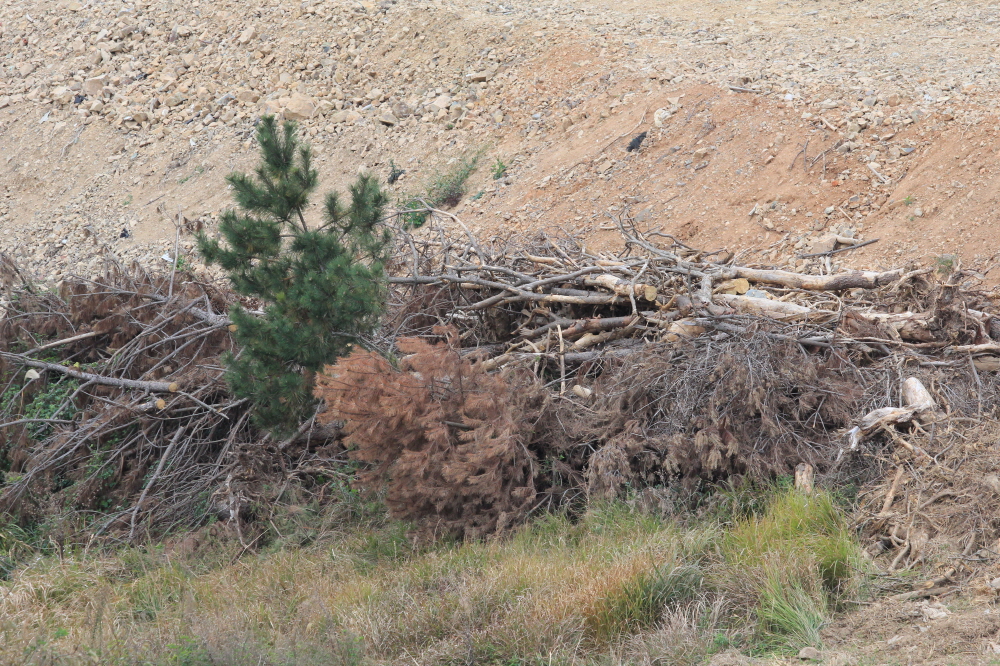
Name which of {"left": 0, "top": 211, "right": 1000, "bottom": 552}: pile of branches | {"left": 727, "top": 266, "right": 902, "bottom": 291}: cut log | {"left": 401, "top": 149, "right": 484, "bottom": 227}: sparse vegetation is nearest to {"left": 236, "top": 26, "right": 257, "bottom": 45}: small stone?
{"left": 401, "top": 149, "right": 484, "bottom": 227}: sparse vegetation

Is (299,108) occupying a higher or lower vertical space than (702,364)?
higher

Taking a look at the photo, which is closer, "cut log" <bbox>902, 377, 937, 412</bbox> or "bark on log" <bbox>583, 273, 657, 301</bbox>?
"cut log" <bbox>902, 377, 937, 412</bbox>

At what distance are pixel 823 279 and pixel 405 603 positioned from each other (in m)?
3.66

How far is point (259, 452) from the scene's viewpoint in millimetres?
5715

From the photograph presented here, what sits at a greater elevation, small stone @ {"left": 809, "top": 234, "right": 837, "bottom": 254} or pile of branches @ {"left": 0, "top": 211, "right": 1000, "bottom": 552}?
pile of branches @ {"left": 0, "top": 211, "right": 1000, "bottom": 552}

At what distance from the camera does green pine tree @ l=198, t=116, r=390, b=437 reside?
5.03 metres

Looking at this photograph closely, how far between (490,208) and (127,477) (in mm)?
6199

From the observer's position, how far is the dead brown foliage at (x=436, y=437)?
4590 millimetres

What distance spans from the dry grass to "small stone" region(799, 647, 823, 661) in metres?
0.34

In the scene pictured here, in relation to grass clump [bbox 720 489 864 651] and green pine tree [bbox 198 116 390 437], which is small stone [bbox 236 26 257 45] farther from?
grass clump [bbox 720 489 864 651]

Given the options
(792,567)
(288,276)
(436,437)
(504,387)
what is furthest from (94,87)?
(792,567)

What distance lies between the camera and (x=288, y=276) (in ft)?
16.9

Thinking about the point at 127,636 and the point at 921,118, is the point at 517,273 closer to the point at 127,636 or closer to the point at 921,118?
the point at 127,636

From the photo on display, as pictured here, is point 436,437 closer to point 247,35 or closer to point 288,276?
point 288,276
